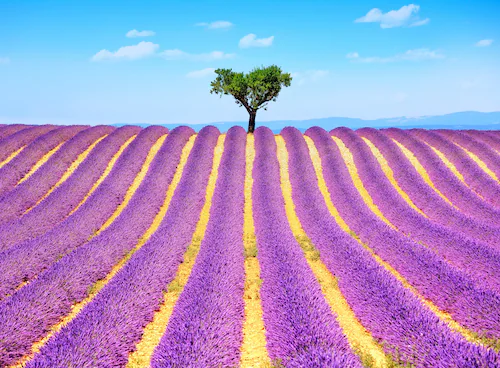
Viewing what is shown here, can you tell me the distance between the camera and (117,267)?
30.4 feet

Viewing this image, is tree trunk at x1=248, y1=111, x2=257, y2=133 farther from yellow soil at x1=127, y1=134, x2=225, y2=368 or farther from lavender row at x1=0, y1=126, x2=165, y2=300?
yellow soil at x1=127, y1=134, x2=225, y2=368

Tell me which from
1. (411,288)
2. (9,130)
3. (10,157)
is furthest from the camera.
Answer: (9,130)

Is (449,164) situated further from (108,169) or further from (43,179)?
(43,179)

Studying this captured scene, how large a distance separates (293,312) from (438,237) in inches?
275

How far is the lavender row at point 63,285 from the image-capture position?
19.0 ft

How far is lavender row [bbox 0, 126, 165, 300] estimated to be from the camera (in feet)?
27.1

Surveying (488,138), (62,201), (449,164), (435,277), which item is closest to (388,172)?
(449,164)

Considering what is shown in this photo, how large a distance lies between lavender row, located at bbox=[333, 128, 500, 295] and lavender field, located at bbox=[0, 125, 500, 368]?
6 centimetres

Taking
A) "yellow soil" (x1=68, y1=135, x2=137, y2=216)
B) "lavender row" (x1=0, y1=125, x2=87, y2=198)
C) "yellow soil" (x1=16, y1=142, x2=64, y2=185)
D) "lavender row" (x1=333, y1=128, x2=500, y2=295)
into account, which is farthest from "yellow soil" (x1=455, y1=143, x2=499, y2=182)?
"lavender row" (x1=0, y1=125, x2=87, y2=198)

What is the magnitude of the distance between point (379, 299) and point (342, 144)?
1829 cm

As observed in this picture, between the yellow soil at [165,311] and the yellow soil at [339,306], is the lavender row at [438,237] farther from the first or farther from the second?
the yellow soil at [165,311]

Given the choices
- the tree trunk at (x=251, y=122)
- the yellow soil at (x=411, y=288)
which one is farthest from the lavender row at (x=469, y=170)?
the tree trunk at (x=251, y=122)

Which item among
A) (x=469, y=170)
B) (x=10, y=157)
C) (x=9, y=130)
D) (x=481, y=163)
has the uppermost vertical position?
(x=9, y=130)

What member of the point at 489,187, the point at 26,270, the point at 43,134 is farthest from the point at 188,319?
the point at 43,134
